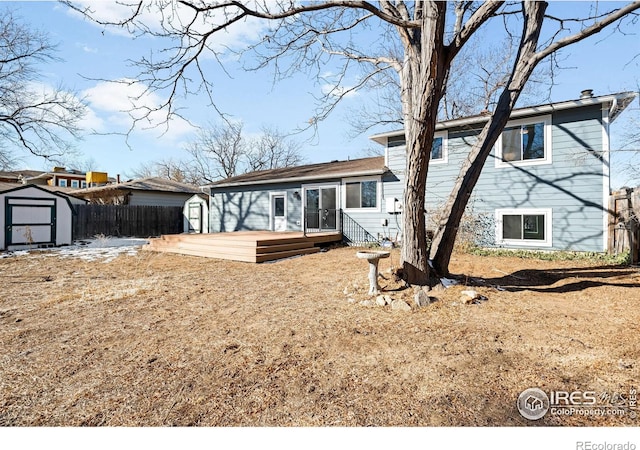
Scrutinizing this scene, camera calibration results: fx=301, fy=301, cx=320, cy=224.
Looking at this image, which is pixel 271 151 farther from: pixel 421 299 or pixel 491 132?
pixel 421 299

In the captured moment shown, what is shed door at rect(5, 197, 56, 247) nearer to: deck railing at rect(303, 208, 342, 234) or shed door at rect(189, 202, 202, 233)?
shed door at rect(189, 202, 202, 233)

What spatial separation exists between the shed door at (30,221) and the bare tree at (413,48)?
10.3 meters

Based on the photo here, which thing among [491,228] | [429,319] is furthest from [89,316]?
[491,228]

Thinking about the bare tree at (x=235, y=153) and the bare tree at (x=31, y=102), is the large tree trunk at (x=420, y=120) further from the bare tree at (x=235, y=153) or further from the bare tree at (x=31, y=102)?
the bare tree at (x=235, y=153)

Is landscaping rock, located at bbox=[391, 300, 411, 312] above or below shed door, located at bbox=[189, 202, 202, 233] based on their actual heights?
below

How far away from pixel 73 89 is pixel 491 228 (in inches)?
730

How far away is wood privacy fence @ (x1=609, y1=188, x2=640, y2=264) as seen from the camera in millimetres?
7016

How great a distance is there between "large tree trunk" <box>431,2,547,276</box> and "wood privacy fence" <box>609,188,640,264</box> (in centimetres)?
513

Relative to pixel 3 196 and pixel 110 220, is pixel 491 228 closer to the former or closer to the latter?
pixel 3 196

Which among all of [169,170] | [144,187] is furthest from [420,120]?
[169,170]

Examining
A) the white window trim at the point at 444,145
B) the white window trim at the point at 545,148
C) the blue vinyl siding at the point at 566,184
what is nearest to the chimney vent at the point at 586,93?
the blue vinyl siding at the point at 566,184

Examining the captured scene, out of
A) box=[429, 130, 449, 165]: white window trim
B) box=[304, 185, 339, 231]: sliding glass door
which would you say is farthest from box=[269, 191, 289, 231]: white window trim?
box=[429, 130, 449, 165]: white window trim

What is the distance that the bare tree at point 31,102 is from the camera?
13141 millimetres
